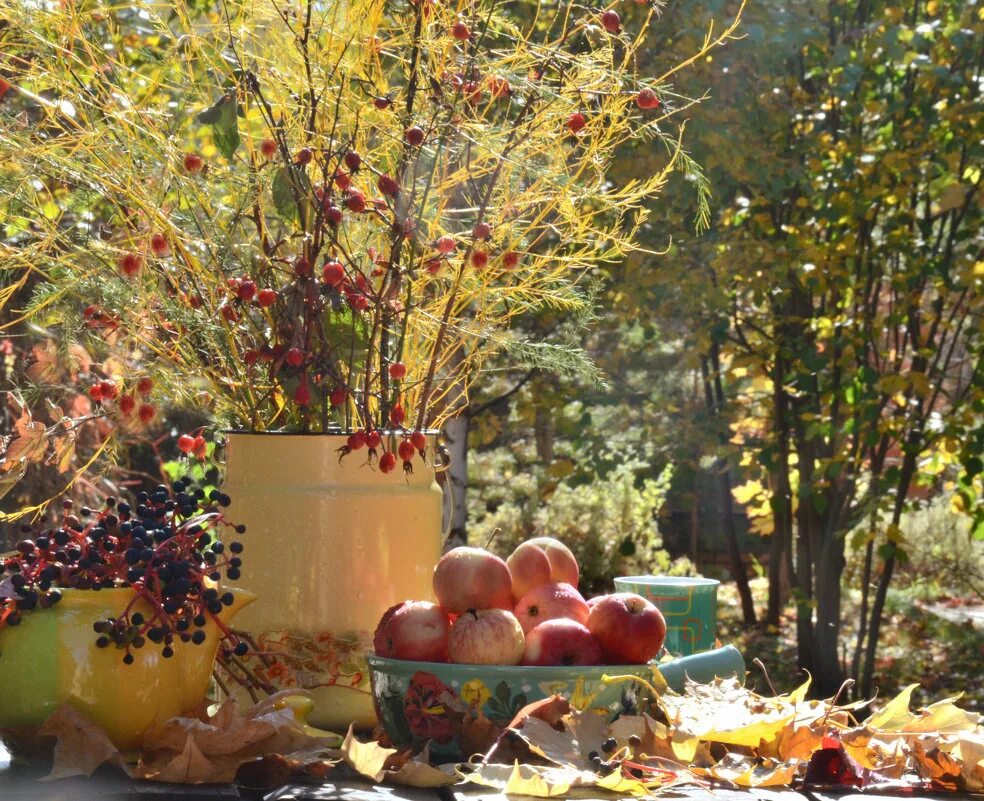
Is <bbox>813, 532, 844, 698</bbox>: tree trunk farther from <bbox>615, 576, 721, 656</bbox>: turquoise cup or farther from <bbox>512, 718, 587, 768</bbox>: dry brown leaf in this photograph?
<bbox>512, 718, 587, 768</bbox>: dry brown leaf

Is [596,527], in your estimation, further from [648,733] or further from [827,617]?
[648,733]

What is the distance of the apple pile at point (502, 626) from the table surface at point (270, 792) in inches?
5.8

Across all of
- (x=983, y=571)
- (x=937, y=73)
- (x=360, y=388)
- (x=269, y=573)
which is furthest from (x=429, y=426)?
(x=983, y=571)

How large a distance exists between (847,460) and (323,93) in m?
3.38

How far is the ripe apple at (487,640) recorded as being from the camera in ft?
3.45

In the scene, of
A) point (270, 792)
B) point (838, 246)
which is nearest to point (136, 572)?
point (270, 792)

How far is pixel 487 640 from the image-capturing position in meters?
1.05

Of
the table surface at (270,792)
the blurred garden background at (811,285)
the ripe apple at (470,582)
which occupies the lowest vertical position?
the table surface at (270,792)

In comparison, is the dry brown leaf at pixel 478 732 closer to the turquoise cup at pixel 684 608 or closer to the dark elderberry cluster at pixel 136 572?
the dark elderberry cluster at pixel 136 572

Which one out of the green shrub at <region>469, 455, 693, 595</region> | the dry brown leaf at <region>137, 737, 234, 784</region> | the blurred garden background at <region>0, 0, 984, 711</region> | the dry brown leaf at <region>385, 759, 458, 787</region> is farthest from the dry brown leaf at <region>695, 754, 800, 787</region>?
the green shrub at <region>469, 455, 693, 595</region>

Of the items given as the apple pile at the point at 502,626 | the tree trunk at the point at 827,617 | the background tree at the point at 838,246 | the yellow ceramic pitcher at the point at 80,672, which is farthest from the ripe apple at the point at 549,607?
the tree trunk at the point at 827,617

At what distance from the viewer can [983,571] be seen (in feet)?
23.5

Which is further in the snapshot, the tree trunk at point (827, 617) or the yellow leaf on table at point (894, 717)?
the tree trunk at point (827, 617)

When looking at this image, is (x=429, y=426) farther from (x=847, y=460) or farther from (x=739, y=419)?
(x=739, y=419)
